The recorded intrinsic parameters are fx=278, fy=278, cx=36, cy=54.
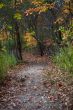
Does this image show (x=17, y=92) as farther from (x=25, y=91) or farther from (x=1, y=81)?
(x=1, y=81)

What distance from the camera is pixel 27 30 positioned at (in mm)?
41938

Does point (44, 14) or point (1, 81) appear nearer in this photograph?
point (1, 81)

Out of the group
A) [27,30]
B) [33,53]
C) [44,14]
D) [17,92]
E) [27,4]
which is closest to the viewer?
[17,92]

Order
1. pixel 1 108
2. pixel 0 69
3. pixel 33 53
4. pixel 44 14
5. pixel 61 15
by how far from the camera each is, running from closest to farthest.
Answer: pixel 1 108
pixel 0 69
pixel 61 15
pixel 44 14
pixel 33 53

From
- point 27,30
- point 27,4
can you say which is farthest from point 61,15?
point 27,30

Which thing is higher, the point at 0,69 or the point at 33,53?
the point at 0,69

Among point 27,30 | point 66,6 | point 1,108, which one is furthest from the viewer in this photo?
point 27,30

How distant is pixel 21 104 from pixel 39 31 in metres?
36.0

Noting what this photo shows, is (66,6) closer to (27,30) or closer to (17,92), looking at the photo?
(17,92)

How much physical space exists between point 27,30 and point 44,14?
5241mm

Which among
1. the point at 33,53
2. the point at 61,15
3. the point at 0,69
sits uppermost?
the point at 61,15

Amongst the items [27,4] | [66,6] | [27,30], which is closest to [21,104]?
[66,6]

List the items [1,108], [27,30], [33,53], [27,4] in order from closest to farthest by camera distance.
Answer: [1,108] < [27,4] < [27,30] < [33,53]

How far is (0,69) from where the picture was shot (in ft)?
36.2
